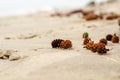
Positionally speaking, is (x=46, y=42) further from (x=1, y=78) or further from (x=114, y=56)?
(x=1, y=78)

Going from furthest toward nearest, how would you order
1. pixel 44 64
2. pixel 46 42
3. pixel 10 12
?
1. pixel 10 12
2. pixel 46 42
3. pixel 44 64

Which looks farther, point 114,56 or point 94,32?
point 94,32

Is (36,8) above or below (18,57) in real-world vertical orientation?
above

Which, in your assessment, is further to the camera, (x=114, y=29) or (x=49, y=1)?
(x=49, y=1)

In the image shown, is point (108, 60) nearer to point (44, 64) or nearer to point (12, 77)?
point (44, 64)

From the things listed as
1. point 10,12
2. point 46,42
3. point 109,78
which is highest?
point 10,12

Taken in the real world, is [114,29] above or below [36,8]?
below

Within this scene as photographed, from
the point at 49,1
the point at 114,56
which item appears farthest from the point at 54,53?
the point at 49,1

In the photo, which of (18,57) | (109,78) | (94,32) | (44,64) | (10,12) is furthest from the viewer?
(10,12)

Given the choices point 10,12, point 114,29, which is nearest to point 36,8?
point 10,12

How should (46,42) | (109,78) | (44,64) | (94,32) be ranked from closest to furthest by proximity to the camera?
(109,78), (44,64), (46,42), (94,32)

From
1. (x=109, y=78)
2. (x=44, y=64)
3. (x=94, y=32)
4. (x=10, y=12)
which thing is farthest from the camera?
(x=10, y=12)
